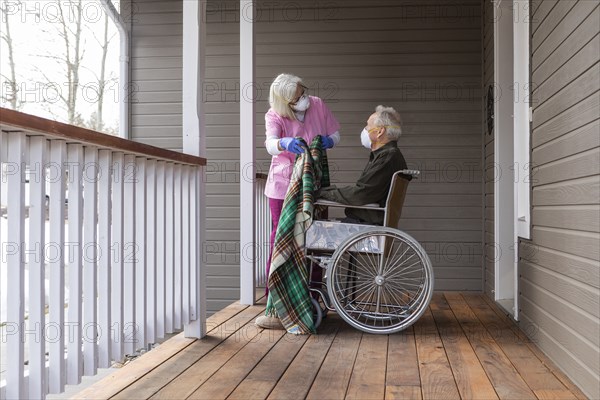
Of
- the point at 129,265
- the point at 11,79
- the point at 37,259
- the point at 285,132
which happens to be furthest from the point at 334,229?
the point at 11,79

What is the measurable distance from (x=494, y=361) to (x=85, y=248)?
1843 millimetres

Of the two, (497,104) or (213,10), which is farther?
(213,10)

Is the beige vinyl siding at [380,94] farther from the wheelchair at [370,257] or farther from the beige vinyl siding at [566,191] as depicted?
the beige vinyl siding at [566,191]

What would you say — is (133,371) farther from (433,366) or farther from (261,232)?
(261,232)

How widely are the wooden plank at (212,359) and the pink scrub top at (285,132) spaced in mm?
847

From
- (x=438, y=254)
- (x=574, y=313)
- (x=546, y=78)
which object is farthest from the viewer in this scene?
(x=438, y=254)

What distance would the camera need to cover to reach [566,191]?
9.11ft

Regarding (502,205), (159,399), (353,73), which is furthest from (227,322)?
(353,73)

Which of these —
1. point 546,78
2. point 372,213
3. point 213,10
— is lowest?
point 372,213

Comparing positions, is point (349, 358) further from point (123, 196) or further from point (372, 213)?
point (123, 196)

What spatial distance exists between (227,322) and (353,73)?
9.33 ft

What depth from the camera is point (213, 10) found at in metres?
A: 6.32

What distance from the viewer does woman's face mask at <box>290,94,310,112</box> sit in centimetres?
420

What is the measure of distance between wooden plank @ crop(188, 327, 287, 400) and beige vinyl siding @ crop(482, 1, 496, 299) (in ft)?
7.29
